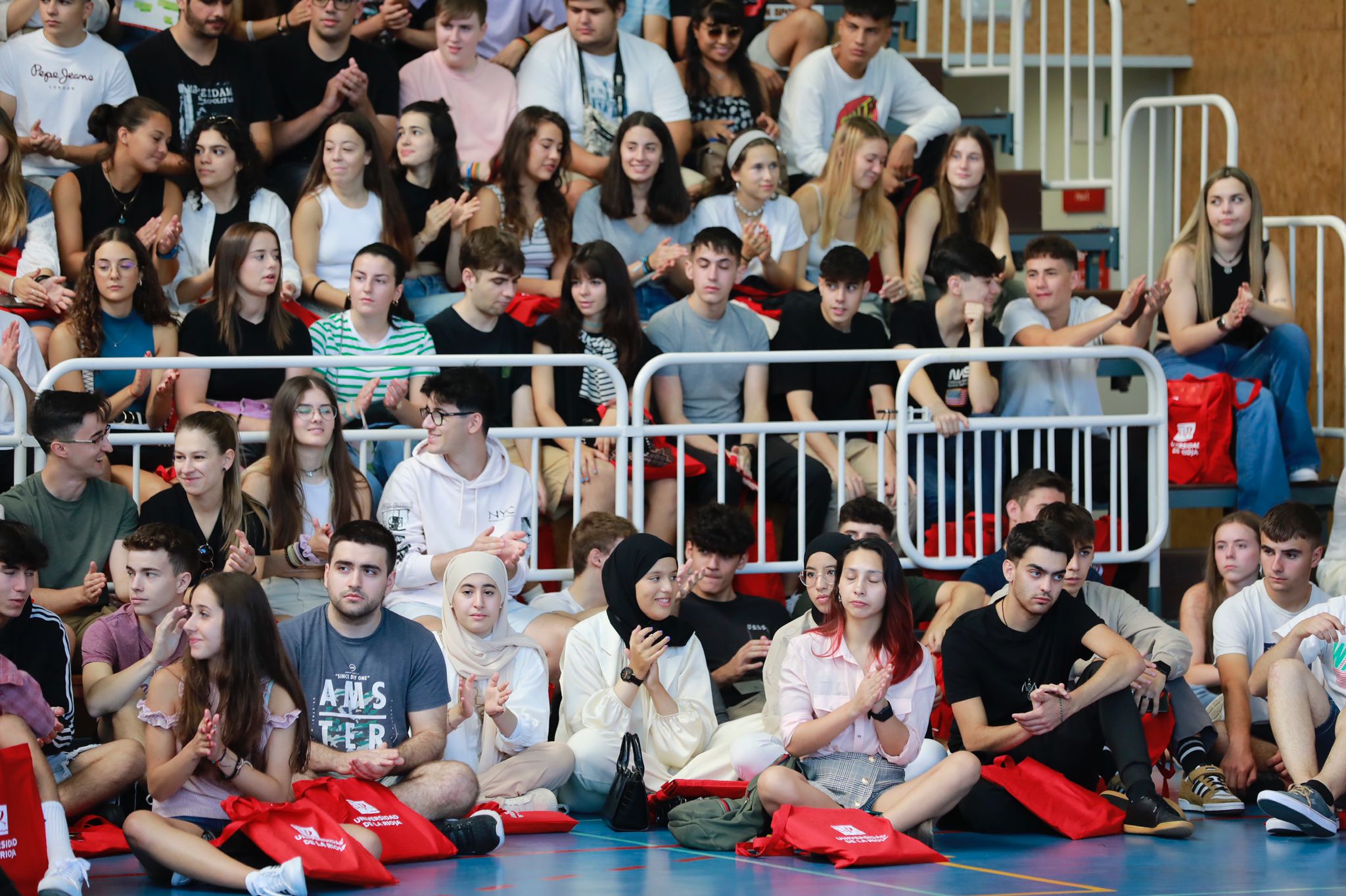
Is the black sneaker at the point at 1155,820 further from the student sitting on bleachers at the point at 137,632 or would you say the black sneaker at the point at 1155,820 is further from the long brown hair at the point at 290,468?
the student sitting on bleachers at the point at 137,632

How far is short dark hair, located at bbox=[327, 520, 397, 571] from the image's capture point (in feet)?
17.8

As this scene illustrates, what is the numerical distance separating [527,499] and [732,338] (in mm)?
1524

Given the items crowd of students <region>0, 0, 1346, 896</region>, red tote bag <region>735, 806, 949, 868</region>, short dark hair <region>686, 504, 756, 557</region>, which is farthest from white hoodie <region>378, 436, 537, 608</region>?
red tote bag <region>735, 806, 949, 868</region>

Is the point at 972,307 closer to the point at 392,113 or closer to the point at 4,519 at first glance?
the point at 392,113

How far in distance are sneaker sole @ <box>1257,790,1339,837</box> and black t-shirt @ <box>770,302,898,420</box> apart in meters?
2.66

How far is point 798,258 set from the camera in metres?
8.55

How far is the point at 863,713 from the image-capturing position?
5.34 m

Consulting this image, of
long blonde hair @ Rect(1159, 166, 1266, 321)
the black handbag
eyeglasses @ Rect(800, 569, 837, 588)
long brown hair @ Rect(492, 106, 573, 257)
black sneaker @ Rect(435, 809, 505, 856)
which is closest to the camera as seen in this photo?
black sneaker @ Rect(435, 809, 505, 856)

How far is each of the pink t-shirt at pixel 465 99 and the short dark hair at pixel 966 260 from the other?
→ 2.26 meters

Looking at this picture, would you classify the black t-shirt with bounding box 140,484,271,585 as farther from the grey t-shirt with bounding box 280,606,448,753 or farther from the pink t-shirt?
the pink t-shirt

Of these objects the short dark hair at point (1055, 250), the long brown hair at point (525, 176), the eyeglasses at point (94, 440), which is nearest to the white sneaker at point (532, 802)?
the eyeglasses at point (94, 440)

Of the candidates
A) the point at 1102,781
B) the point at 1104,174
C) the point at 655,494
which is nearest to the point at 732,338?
the point at 655,494

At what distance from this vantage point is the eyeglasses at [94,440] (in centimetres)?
585

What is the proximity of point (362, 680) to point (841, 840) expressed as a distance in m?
1.50
